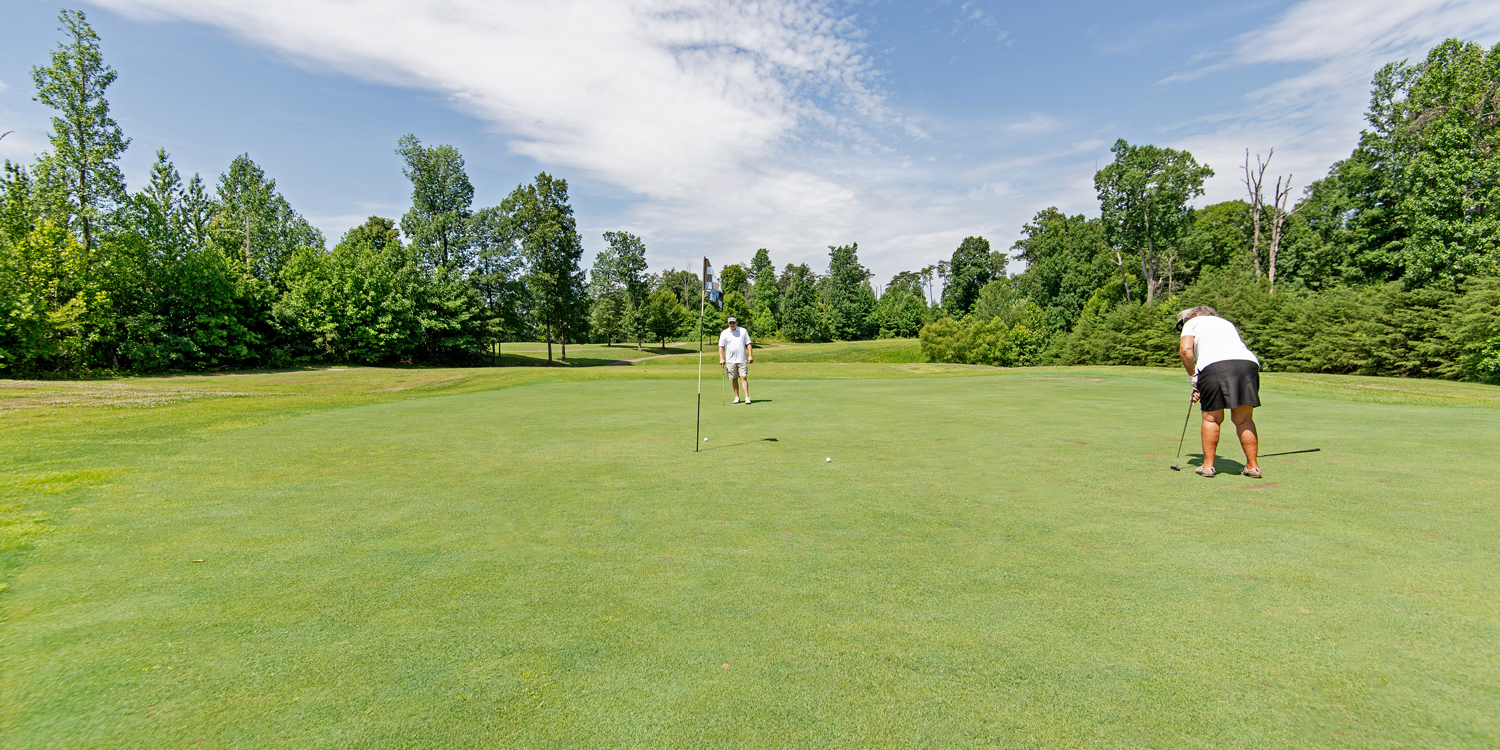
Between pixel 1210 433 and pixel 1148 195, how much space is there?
2314 inches

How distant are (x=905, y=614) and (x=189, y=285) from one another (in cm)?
4446

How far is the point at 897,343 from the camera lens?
83.2 m

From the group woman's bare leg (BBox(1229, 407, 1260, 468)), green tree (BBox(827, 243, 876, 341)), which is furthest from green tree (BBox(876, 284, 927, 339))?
woman's bare leg (BBox(1229, 407, 1260, 468))

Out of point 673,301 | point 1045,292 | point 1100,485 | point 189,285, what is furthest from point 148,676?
point 673,301

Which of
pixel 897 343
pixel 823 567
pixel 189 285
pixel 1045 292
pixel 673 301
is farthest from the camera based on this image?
pixel 673 301

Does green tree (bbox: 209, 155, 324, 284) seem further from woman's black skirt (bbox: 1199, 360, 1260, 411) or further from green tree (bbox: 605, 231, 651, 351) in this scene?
woman's black skirt (bbox: 1199, 360, 1260, 411)

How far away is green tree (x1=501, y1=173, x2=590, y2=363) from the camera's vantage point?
55938 millimetres

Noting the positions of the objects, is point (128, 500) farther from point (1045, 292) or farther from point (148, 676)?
point (1045, 292)

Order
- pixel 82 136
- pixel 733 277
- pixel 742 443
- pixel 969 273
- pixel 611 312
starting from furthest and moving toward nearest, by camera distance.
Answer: pixel 733 277, pixel 969 273, pixel 611 312, pixel 82 136, pixel 742 443

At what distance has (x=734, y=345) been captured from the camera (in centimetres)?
1542

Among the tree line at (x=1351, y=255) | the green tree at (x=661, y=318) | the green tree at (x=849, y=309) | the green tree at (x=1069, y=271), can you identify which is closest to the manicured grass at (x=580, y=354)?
the green tree at (x=661, y=318)

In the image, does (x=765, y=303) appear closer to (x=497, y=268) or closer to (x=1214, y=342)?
(x=497, y=268)

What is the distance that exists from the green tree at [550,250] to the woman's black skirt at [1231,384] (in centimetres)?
5462

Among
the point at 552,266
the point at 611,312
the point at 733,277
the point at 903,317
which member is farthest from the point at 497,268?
the point at 733,277
